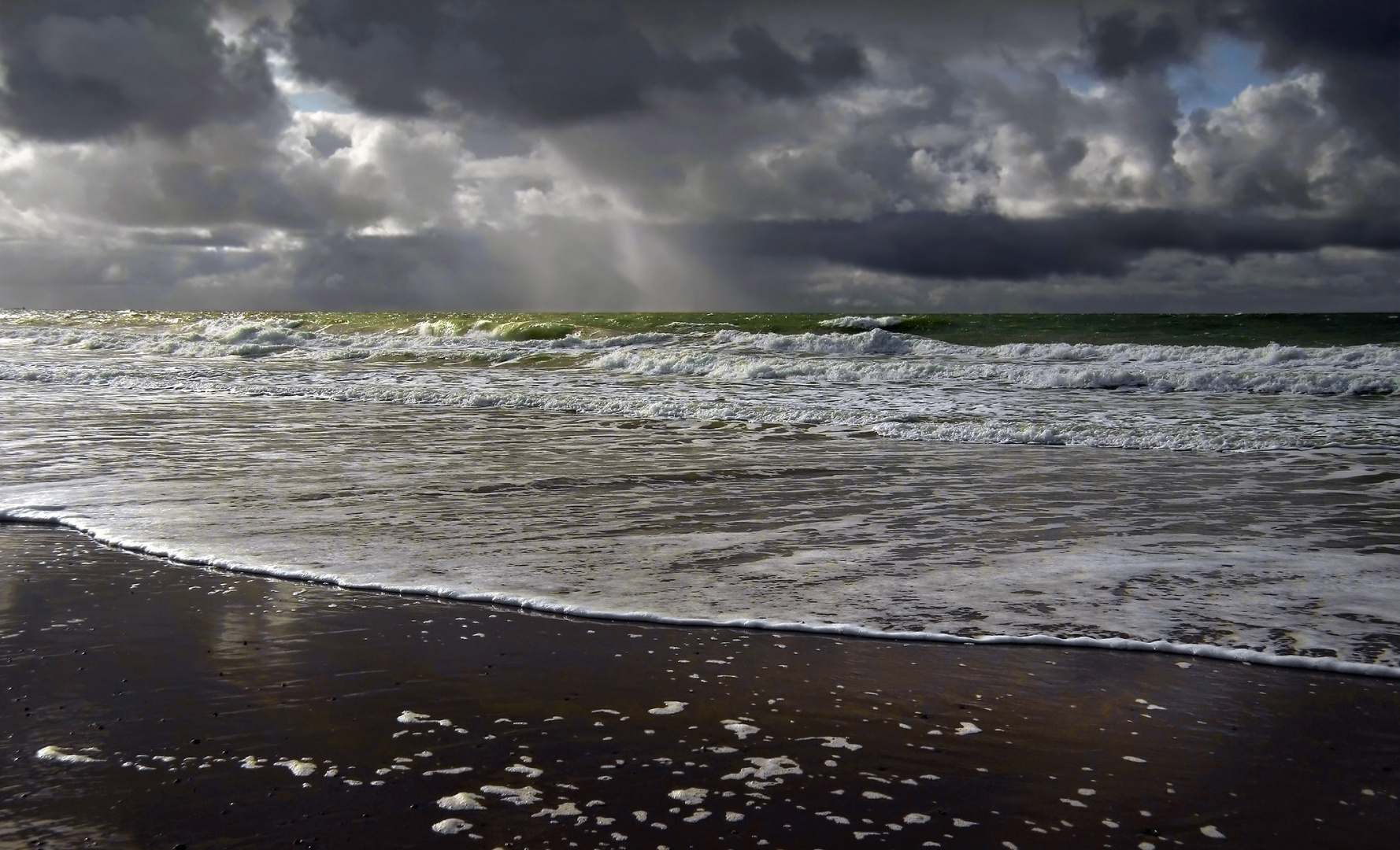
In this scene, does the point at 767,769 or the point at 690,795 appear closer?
the point at 690,795

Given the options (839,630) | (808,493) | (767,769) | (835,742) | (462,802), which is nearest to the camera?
(462,802)

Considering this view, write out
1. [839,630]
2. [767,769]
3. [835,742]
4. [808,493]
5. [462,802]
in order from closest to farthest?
[462,802] < [767,769] < [835,742] < [839,630] < [808,493]

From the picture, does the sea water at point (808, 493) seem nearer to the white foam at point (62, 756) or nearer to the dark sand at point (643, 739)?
the dark sand at point (643, 739)

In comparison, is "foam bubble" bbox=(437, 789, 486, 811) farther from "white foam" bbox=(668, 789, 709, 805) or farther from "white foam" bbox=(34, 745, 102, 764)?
"white foam" bbox=(34, 745, 102, 764)

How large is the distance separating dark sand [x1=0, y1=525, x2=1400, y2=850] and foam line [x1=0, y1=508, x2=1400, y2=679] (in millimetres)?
94

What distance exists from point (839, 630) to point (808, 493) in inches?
159

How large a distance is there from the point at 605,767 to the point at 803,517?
185 inches

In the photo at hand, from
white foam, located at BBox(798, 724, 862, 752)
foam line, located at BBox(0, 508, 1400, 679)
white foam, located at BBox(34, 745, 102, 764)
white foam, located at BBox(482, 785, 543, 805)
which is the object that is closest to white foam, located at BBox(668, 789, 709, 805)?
white foam, located at BBox(482, 785, 543, 805)

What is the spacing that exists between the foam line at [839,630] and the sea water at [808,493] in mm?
26

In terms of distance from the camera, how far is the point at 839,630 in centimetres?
511

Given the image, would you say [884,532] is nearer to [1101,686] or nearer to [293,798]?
[1101,686]

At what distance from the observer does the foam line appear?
464cm

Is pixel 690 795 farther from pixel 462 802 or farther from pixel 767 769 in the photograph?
pixel 462 802

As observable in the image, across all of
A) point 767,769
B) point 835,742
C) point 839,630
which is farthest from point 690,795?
point 839,630
